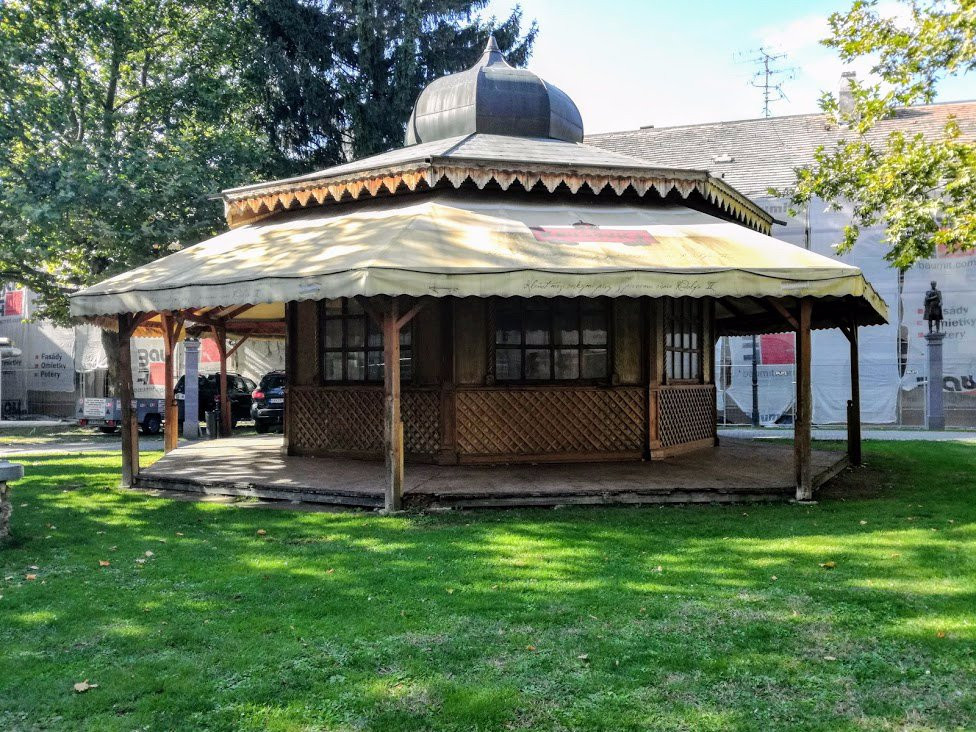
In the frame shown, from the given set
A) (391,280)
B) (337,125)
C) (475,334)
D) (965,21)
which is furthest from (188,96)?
(965,21)

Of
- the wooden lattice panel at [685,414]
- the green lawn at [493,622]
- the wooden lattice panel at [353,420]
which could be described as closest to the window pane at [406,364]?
the wooden lattice panel at [353,420]

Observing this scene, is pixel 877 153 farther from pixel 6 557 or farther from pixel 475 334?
A: pixel 6 557

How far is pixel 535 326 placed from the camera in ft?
35.1

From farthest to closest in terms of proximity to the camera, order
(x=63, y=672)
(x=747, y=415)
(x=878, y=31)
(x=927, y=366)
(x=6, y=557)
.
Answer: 1. (x=747, y=415)
2. (x=927, y=366)
3. (x=878, y=31)
4. (x=6, y=557)
5. (x=63, y=672)

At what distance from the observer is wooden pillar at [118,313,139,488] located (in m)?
9.60

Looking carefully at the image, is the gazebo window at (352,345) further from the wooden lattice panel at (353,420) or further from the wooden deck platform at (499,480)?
the wooden deck platform at (499,480)

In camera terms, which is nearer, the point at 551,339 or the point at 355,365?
the point at 551,339

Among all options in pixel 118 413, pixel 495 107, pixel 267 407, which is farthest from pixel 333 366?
pixel 118 413

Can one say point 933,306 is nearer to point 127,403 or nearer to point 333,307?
point 333,307

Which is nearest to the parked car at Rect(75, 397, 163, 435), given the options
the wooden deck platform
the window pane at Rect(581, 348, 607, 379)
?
the wooden deck platform

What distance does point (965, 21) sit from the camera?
28.7 ft

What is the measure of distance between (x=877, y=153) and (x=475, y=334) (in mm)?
5816

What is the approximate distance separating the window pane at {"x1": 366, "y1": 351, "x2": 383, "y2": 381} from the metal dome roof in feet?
13.1

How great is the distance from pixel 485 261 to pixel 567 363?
137 inches
